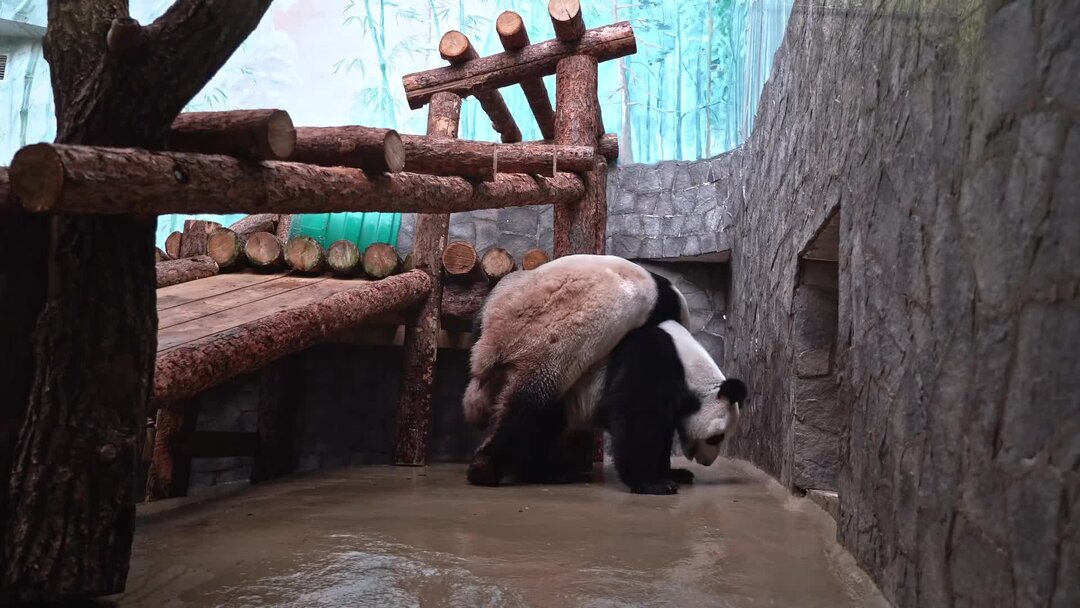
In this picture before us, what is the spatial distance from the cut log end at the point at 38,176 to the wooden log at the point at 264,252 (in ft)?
14.5

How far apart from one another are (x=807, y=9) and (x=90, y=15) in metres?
3.28

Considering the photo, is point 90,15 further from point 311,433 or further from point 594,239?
point 311,433

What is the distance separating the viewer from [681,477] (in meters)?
4.64

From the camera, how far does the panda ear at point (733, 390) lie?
14.4ft

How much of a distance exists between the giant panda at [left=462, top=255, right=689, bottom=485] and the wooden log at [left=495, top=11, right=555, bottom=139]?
2.02m

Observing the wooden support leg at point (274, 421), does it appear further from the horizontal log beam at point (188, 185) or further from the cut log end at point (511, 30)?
the horizontal log beam at point (188, 185)

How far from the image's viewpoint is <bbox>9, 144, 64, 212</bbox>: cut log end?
1.61m

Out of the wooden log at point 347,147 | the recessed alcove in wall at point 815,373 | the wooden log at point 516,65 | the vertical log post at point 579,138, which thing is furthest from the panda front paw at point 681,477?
the wooden log at point 516,65

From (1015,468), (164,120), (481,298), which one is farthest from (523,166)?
(1015,468)

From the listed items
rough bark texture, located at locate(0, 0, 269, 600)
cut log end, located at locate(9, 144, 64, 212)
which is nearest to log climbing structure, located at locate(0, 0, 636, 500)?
cut log end, located at locate(9, 144, 64, 212)

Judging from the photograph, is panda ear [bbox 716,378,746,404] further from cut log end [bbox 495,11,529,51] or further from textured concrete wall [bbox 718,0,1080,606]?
cut log end [bbox 495,11,529,51]

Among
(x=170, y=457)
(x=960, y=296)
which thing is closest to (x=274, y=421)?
(x=170, y=457)

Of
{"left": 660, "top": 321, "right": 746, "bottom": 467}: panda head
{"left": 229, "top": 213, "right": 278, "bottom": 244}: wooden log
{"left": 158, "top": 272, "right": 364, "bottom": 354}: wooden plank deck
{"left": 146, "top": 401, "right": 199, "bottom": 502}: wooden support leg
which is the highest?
{"left": 229, "top": 213, "right": 278, "bottom": 244}: wooden log

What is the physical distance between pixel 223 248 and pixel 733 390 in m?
3.83
